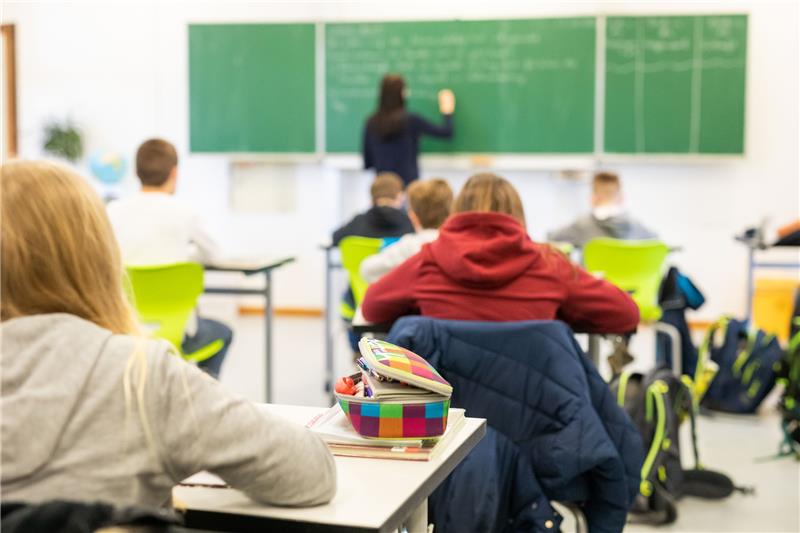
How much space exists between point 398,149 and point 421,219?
2785 mm

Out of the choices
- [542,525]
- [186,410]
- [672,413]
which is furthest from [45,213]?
[672,413]

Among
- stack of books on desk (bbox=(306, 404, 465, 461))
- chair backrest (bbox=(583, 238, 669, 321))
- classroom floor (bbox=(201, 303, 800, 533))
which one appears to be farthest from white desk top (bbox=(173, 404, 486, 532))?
chair backrest (bbox=(583, 238, 669, 321))

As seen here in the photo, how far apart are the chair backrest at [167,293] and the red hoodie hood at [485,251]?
4.24ft

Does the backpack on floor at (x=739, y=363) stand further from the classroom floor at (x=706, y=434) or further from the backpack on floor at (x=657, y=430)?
the backpack on floor at (x=657, y=430)

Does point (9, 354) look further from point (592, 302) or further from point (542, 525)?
point (592, 302)

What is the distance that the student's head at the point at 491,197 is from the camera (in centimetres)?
271

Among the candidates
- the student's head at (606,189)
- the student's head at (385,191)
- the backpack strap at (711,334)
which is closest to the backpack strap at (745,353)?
the backpack strap at (711,334)

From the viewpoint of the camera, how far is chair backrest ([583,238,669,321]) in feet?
15.0

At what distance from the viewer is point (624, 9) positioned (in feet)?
22.3

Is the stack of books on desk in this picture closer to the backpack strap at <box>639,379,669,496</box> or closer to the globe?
the backpack strap at <box>639,379,669,496</box>

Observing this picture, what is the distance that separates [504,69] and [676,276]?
249cm

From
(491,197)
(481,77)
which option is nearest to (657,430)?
(491,197)

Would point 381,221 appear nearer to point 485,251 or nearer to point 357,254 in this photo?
point 357,254

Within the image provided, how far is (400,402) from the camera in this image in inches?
60.7
